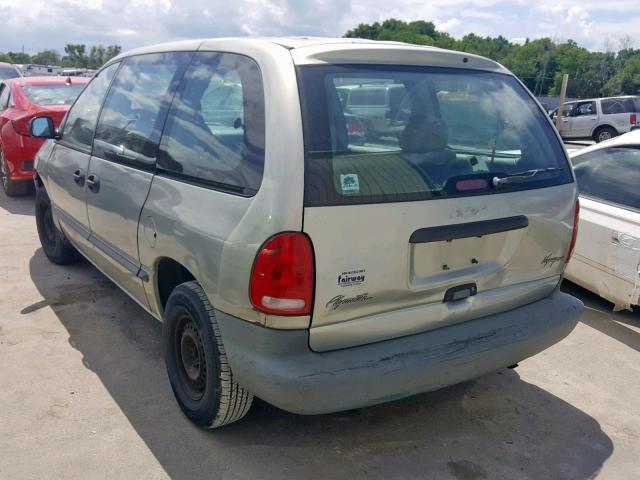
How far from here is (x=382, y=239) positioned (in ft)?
7.97

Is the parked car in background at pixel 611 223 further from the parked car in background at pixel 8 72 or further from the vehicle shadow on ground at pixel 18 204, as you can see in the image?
the parked car in background at pixel 8 72

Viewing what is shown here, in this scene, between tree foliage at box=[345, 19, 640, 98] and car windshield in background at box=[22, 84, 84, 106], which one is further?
tree foliage at box=[345, 19, 640, 98]

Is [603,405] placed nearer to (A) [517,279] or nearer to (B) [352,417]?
(A) [517,279]

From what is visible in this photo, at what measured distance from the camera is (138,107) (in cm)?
346

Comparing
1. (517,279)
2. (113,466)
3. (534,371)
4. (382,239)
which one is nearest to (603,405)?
(534,371)

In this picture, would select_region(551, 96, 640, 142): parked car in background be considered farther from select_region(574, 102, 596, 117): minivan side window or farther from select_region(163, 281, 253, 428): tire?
select_region(163, 281, 253, 428): tire

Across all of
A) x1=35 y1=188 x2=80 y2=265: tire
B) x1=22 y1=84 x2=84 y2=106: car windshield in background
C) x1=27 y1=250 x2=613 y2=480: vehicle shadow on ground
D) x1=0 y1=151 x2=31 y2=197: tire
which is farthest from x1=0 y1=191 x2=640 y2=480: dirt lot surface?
x1=22 y1=84 x2=84 y2=106: car windshield in background

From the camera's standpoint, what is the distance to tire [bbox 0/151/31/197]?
26.1ft

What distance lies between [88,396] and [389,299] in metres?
1.82

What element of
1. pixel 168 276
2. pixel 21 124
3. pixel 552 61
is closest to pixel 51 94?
pixel 21 124

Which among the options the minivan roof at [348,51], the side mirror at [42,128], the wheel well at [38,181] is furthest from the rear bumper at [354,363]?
the wheel well at [38,181]

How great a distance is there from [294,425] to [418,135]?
1574mm

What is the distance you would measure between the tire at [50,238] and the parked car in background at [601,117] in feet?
Result: 61.6

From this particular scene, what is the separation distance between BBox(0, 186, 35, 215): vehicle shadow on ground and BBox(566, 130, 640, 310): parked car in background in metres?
6.26
